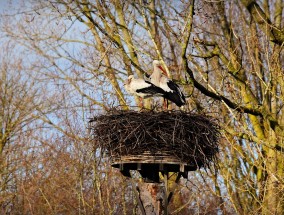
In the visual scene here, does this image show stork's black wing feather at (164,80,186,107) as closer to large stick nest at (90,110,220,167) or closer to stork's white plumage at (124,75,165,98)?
stork's white plumage at (124,75,165,98)

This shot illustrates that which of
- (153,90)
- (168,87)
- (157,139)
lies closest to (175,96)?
(168,87)

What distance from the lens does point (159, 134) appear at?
6.59 m

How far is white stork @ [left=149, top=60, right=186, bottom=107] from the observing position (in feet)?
24.3

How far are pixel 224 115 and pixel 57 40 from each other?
14.8 feet

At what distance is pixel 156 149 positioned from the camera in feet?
21.9

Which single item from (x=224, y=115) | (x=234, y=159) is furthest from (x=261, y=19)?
(x=234, y=159)

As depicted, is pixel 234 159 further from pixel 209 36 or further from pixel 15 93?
pixel 15 93

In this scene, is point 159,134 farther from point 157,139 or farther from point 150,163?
point 150,163

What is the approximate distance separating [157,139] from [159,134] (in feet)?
0.23

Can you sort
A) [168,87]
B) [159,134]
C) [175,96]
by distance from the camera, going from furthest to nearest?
[168,87], [175,96], [159,134]

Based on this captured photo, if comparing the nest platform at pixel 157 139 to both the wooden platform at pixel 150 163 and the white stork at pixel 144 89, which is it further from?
the white stork at pixel 144 89

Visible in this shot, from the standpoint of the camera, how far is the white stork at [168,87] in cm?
740

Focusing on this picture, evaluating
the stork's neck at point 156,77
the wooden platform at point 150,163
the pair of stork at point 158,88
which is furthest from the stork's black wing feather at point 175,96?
the wooden platform at point 150,163

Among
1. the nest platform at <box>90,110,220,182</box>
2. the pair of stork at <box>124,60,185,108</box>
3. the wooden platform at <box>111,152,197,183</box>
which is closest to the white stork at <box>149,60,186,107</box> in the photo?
the pair of stork at <box>124,60,185,108</box>
